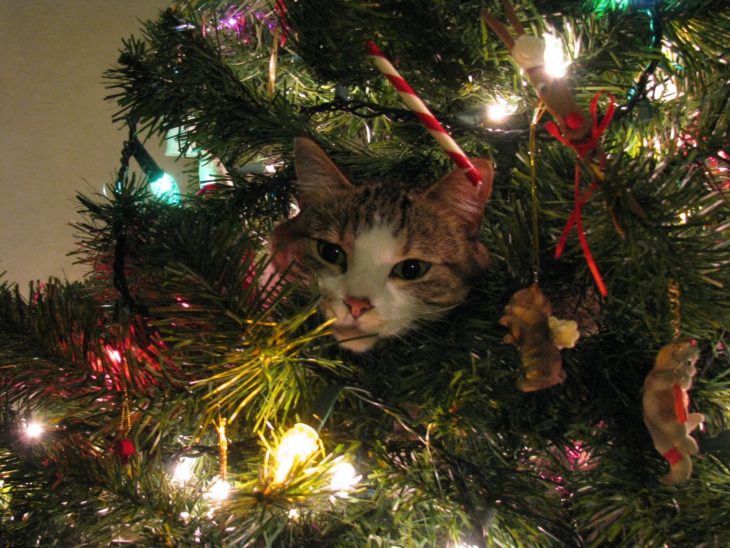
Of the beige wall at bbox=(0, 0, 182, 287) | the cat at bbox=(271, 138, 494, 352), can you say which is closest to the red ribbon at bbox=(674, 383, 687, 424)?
the cat at bbox=(271, 138, 494, 352)

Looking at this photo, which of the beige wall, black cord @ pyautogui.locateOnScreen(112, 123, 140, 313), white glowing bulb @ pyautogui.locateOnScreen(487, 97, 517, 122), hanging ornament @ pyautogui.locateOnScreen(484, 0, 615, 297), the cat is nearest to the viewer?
hanging ornament @ pyautogui.locateOnScreen(484, 0, 615, 297)

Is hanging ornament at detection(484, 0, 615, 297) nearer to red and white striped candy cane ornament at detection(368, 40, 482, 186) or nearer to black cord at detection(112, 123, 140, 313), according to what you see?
red and white striped candy cane ornament at detection(368, 40, 482, 186)

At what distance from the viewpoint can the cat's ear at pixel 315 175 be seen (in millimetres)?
606

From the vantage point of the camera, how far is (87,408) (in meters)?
0.42

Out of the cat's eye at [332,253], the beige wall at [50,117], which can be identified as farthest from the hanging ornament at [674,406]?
the beige wall at [50,117]

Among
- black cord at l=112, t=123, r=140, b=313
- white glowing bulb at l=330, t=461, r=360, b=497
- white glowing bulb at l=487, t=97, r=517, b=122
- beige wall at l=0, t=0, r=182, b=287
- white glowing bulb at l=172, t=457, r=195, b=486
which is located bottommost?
white glowing bulb at l=330, t=461, r=360, b=497

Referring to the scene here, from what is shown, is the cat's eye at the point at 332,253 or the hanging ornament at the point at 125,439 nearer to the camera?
the hanging ornament at the point at 125,439

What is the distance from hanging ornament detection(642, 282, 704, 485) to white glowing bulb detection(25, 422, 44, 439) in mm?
524

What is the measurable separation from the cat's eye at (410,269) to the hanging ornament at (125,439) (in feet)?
0.97

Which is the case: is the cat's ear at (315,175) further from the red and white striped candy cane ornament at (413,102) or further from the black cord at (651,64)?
the black cord at (651,64)

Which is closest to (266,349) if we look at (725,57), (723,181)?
(723,181)

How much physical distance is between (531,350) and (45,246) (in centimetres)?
178

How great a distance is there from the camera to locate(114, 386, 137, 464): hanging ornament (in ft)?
1.34

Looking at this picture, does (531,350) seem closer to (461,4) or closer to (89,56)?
(461,4)
